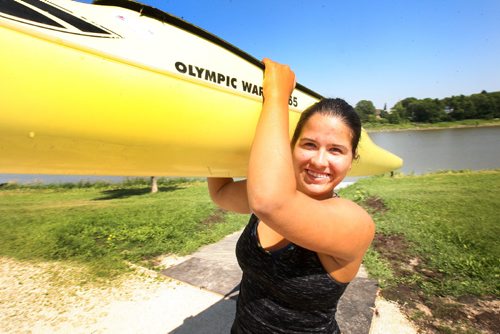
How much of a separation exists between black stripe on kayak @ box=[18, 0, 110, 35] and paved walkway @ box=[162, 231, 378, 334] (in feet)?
11.2

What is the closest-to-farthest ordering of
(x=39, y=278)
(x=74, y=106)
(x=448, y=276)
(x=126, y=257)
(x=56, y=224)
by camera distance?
(x=74, y=106) < (x=448, y=276) < (x=39, y=278) < (x=126, y=257) < (x=56, y=224)

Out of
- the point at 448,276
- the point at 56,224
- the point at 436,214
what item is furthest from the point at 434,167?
the point at 56,224

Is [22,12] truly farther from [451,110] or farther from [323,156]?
[451,110]

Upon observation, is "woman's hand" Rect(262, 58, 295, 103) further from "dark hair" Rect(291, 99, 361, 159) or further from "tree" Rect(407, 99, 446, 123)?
"tree" Rect(407, 99, 446, 123)

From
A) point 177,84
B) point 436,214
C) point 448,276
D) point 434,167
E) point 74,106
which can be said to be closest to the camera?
point 74,106

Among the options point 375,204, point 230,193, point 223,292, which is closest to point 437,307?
point 223,292

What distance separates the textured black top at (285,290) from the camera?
1225 mm

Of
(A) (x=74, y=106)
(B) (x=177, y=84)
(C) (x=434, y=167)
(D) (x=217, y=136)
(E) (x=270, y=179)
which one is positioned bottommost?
(C) (x=434, y=167)

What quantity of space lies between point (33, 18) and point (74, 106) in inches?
12.2

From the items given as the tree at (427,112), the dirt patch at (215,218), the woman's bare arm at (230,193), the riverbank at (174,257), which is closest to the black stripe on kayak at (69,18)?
the woman's bare arm at (230,193)

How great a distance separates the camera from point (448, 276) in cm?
429

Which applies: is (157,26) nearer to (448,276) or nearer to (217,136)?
(217,136)

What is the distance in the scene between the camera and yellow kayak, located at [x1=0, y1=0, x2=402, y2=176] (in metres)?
0.98

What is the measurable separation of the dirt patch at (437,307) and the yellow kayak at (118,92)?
3374mm
